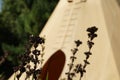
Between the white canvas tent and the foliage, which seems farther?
the foliage

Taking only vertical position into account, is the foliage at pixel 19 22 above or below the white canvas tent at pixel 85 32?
below

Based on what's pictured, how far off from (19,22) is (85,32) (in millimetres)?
11298

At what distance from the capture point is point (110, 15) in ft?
20.2

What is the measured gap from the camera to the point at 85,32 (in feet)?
18.6

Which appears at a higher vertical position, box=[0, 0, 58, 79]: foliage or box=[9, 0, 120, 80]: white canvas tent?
box=[9, 0, 120, 80]: white canvas tent

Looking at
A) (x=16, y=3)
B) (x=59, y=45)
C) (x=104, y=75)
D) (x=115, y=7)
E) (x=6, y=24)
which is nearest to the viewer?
(x=104, y=75)

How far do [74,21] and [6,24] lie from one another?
12.0m

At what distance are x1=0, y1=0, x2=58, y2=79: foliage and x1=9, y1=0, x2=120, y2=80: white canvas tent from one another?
769cm

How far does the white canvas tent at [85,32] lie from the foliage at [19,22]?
7.69 meters

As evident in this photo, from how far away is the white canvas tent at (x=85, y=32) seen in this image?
5.09 m

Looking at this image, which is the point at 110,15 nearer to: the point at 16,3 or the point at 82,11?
the point at 82,11

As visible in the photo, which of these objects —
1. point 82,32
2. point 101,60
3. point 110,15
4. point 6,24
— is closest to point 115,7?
point 110,15

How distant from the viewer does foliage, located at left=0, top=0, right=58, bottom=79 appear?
50.0ft

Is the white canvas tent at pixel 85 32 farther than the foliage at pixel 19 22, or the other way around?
the foliage at pixel 19 22
